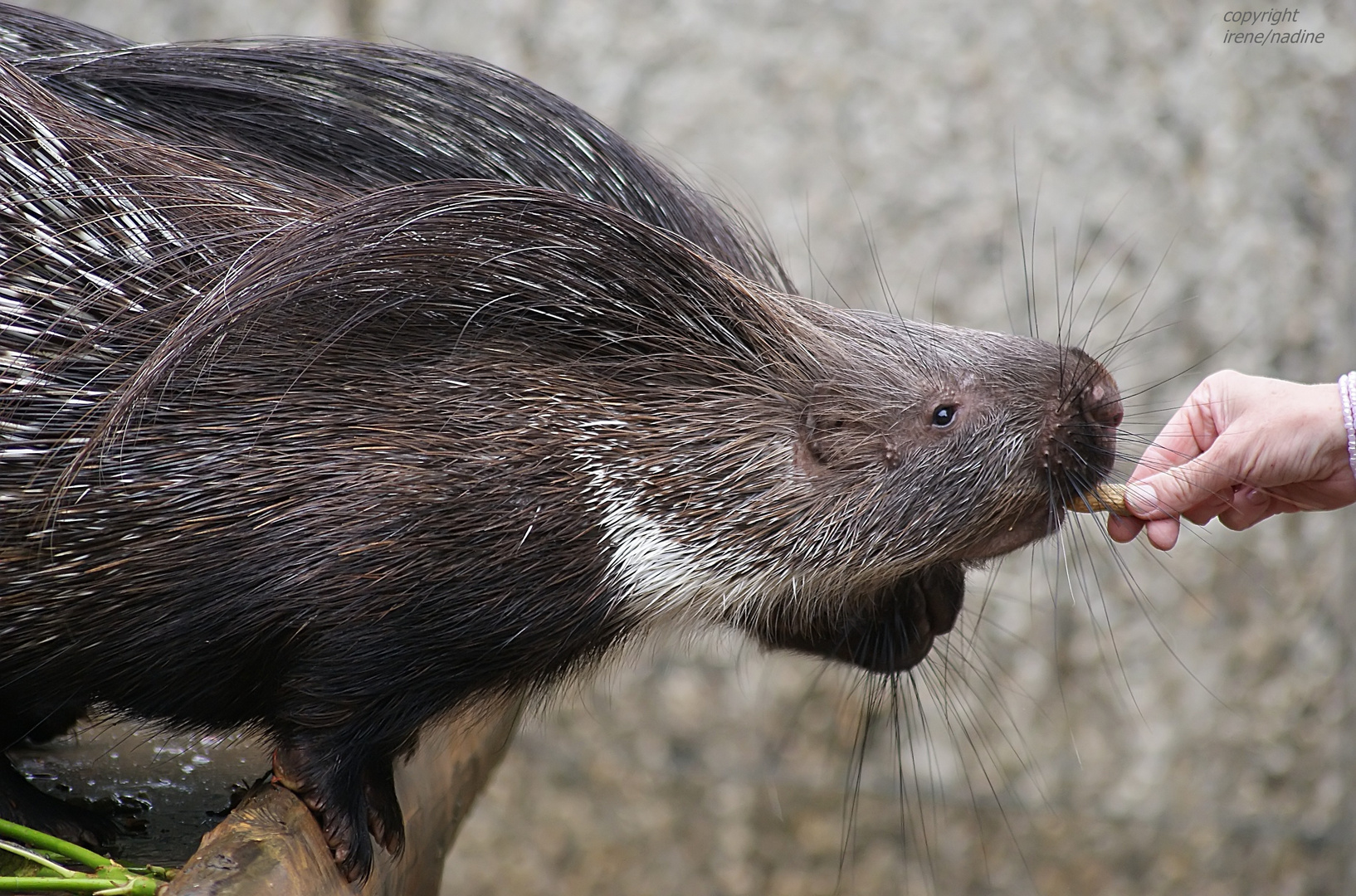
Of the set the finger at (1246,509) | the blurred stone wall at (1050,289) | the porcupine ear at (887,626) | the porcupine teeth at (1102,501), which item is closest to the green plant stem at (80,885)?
the porcupine ear at (887,626)

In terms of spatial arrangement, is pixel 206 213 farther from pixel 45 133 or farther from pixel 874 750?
pixel 874 750

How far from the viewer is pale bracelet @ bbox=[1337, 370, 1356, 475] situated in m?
1.85

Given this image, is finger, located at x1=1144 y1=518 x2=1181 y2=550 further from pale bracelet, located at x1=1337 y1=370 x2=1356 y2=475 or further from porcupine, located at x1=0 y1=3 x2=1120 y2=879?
pale bracelet, located at x1=1337 y1=370 x2=1356 y2=475

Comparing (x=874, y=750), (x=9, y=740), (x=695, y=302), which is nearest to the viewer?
(x=695, y=302)

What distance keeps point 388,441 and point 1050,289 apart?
7.62 ft

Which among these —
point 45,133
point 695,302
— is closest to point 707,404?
point 695,302

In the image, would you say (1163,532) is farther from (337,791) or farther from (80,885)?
(80,885)

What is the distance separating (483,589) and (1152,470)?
1058mm

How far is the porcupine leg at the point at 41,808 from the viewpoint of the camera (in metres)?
1.72

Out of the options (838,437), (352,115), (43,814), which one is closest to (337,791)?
(43,814)

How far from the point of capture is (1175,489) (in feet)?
5.99

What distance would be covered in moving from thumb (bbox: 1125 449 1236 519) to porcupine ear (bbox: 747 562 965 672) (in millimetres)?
286

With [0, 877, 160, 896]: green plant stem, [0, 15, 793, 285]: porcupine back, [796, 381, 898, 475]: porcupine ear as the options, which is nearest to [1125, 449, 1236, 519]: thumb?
[796, 381, 898, 475]: porcupine ear

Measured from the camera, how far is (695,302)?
1.69 m
